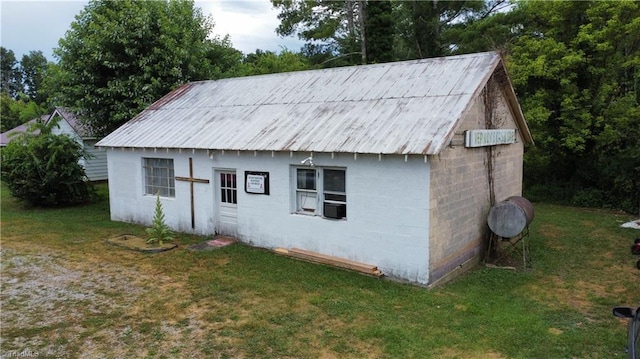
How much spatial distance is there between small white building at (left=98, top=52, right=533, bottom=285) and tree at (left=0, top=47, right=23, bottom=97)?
82.3m

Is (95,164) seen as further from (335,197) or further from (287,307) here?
(287,307)

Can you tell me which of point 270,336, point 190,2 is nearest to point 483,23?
point 190,2

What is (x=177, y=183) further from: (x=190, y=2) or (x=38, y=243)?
(x=190, y=2)

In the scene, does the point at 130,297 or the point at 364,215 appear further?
the point at 364,215

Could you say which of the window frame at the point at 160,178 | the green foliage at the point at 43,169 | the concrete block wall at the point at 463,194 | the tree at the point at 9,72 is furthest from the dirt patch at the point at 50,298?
the tree at the point at 9,72

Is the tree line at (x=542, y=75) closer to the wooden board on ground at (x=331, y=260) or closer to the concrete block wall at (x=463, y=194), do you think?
the concrete block wall at (x=463, y=194)

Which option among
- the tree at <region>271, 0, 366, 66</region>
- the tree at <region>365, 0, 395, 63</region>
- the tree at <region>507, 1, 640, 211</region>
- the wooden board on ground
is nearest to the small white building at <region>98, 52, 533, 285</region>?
the wooden board on ground

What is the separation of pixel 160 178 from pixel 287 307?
7.59 m

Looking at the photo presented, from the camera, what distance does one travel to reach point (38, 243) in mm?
12367

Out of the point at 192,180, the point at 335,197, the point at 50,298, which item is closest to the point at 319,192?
the point at 335,197

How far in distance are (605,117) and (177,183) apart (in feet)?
50.9

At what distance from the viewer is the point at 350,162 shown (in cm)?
948

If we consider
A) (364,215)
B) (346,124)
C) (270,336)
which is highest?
(346,124)

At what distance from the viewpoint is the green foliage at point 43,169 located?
17391 mm
